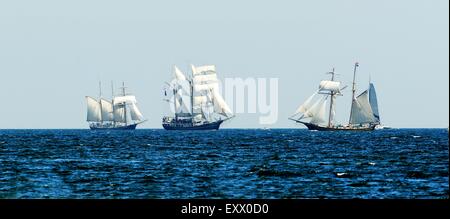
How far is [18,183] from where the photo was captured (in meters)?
48.7

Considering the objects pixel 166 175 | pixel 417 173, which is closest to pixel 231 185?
pixel 166 175

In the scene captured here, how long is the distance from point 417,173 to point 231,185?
1525 centimetres

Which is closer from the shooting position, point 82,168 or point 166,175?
point 166,175

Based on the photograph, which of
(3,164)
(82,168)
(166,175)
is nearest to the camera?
(166,175)
